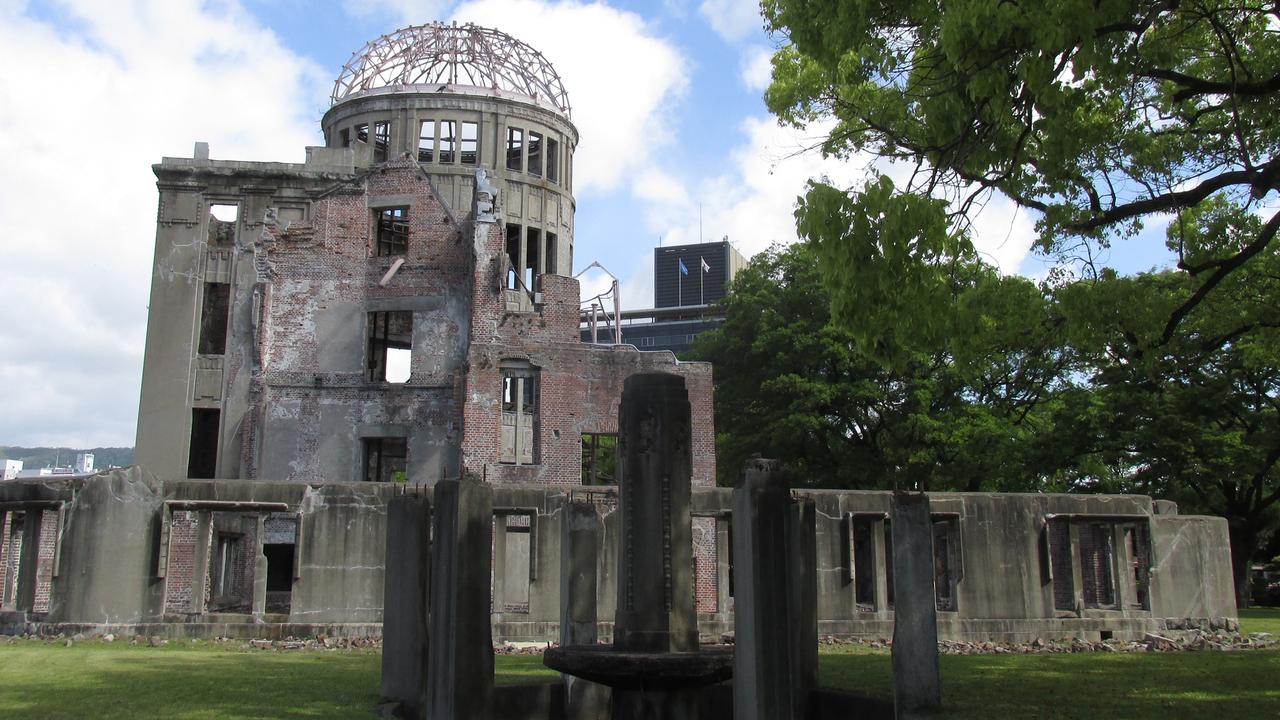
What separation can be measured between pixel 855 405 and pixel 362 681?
22160mm

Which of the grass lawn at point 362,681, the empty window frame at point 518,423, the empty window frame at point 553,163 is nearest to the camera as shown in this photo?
the grass lawn at point 362,681

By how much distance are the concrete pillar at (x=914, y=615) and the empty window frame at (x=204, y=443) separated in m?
27.3

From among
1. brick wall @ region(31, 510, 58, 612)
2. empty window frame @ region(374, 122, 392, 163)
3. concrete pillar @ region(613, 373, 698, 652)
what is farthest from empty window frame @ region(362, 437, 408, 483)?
concrete pillar @ region(613, 373, 698, 652)

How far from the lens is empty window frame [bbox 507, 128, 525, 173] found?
40375 mm

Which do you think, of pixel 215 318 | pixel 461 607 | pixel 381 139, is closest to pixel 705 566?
pixel 461 607

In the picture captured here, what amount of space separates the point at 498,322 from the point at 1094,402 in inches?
626

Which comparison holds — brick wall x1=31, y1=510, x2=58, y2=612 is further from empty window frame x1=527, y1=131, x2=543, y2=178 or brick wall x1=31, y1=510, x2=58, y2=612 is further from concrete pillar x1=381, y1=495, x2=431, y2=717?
empty window frame x1=527, y1=131, x2=543, y2=178

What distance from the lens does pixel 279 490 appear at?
65.0 ft

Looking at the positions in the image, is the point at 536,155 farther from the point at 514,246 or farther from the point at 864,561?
the point at 864,561

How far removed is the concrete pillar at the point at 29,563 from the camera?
19.0m

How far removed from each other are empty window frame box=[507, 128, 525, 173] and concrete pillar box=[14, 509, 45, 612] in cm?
2411

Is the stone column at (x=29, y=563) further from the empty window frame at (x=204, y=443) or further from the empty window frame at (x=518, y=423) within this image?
the empty window frame at (x=204, y=443)

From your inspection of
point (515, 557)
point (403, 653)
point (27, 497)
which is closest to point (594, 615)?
point (403, 653)

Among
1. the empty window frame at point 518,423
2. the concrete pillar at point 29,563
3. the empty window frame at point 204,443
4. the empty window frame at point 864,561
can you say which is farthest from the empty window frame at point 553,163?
the concrete pillar at point 29,563
